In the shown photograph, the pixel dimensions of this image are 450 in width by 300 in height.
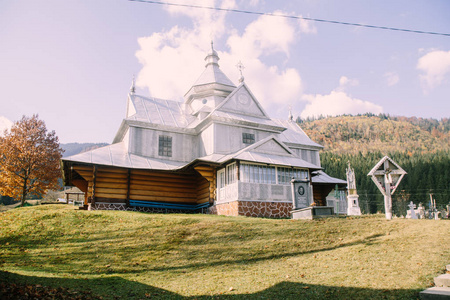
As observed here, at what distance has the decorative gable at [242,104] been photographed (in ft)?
84.5

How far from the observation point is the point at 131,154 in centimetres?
2378

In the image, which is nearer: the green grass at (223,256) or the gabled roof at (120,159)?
the green grass at (223,256)

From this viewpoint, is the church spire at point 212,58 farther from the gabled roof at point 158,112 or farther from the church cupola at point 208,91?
the gabled roof at point 158,112

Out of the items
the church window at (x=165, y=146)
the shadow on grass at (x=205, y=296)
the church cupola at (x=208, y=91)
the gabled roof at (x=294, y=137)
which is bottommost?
the shadow on grass at (x=205, y=296)

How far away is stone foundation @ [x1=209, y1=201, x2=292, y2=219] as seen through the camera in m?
19.1

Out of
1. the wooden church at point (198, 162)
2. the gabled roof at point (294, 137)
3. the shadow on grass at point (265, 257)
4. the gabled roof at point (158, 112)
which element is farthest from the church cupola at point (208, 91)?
the shadow on grass at point (265, 257)

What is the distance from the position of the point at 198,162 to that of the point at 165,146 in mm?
5368

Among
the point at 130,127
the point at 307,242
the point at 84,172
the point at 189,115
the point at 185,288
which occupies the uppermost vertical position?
the point at 189,115

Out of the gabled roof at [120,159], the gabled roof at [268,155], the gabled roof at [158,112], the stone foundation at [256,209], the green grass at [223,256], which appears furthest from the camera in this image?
the gabled roof at [158,112]

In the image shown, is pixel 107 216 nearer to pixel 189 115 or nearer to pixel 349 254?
pixel 349 254

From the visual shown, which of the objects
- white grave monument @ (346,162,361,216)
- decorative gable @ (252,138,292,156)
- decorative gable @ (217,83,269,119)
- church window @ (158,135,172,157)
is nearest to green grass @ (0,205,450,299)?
decorative gable @ (252,138,292,156)

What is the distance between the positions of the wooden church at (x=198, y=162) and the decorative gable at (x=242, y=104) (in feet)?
0.25

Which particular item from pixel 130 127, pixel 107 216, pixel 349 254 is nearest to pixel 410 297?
pixel 349 254

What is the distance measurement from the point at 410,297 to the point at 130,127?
68.1 feet
